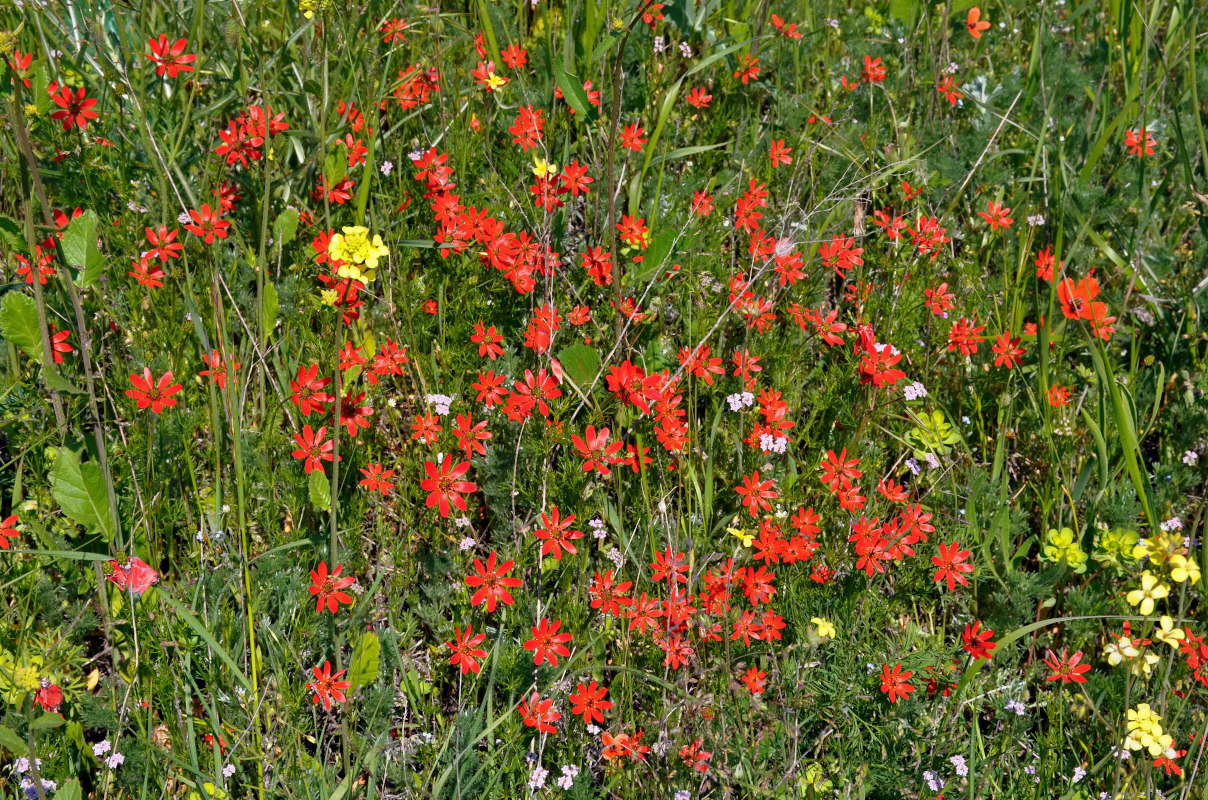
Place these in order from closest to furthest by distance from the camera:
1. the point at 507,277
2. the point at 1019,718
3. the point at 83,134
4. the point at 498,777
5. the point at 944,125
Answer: the point at 498,777, the point at 1019,718, the point at 507,277, the point at 83,134, the point at 944,125

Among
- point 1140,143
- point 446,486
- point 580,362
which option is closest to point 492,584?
point 446,486

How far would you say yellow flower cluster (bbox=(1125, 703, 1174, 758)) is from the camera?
2182 millimetres

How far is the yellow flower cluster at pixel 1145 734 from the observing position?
85.9 inches

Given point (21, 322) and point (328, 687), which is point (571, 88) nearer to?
point (21, 322)

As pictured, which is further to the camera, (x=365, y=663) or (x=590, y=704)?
(x=590, y=704)

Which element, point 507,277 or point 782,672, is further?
point 507,277

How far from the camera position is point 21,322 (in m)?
2.29

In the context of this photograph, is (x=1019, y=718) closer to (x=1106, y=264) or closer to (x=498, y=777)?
(x=498, y=777)

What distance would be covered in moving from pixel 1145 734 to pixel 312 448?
2.28 meters

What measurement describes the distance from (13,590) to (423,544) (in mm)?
1129

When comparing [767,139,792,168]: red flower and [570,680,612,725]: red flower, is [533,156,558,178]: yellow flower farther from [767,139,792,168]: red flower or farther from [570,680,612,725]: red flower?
[570,680,612,725]: red flower

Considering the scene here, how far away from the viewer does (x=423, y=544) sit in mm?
2879

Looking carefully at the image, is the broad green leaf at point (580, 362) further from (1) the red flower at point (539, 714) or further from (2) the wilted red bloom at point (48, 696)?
(2) the wilted red bloom at point (48, 696)

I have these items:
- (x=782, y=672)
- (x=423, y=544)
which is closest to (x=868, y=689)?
(x=782, y=672)
